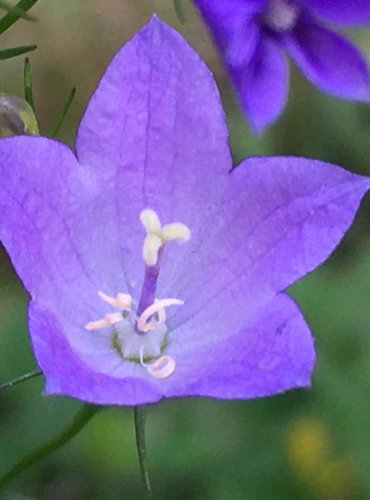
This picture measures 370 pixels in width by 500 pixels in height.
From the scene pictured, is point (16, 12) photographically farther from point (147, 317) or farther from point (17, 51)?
point (147, 317)

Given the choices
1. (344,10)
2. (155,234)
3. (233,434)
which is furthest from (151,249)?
(233,434)

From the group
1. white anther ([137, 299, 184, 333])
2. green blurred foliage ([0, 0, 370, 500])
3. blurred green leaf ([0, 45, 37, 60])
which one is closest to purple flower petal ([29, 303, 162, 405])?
white anther ([137, 299, 184, 333])

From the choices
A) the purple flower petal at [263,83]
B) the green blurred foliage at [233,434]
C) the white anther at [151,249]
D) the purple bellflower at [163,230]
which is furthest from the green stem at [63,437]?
the green blurred foliage at [233,434]

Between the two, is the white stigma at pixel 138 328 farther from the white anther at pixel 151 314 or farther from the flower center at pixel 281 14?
the flower center at pixel 281 14

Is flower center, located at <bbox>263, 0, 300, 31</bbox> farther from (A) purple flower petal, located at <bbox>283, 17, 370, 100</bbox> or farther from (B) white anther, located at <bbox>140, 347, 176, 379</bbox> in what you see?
(B) white anther, located at <bbox>140, 347, 176, 379</bbox>

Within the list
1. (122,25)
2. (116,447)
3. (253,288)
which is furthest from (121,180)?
(122,25)

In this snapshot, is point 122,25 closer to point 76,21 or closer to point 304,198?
point 76,21
